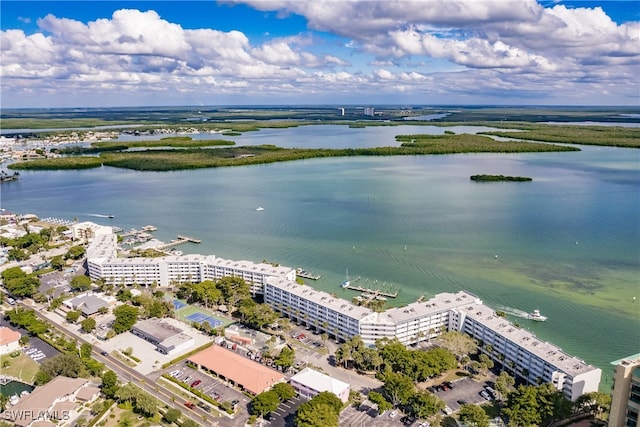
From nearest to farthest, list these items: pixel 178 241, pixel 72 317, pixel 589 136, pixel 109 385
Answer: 1. pixel 109 385
2. pixel 72 317
3. pixel 178 241
4. pixel 589 136

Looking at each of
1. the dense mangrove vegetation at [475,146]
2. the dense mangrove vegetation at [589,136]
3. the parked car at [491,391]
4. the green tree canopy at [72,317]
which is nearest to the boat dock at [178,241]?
the green tree canopy at [72,317]

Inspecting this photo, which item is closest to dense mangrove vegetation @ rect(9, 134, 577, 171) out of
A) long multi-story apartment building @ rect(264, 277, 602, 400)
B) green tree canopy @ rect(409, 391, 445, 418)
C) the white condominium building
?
long multi-story apartment building @ rect(264, 277, 602, 400)

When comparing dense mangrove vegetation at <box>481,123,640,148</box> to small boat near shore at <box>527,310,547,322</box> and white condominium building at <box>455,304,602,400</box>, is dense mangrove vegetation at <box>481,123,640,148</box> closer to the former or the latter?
small boat near shore at <box>527,310,547,322</box>

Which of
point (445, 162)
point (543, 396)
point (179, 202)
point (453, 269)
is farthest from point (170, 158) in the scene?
point (543, 396)

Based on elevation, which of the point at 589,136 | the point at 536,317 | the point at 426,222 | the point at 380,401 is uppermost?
the point at 589,136

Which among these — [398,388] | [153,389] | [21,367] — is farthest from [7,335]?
[398,388]

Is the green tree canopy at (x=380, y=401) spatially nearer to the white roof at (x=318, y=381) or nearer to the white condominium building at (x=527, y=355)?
the white roof at (x=318, y=381)

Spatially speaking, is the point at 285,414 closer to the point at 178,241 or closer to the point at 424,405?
the point at 424,405
